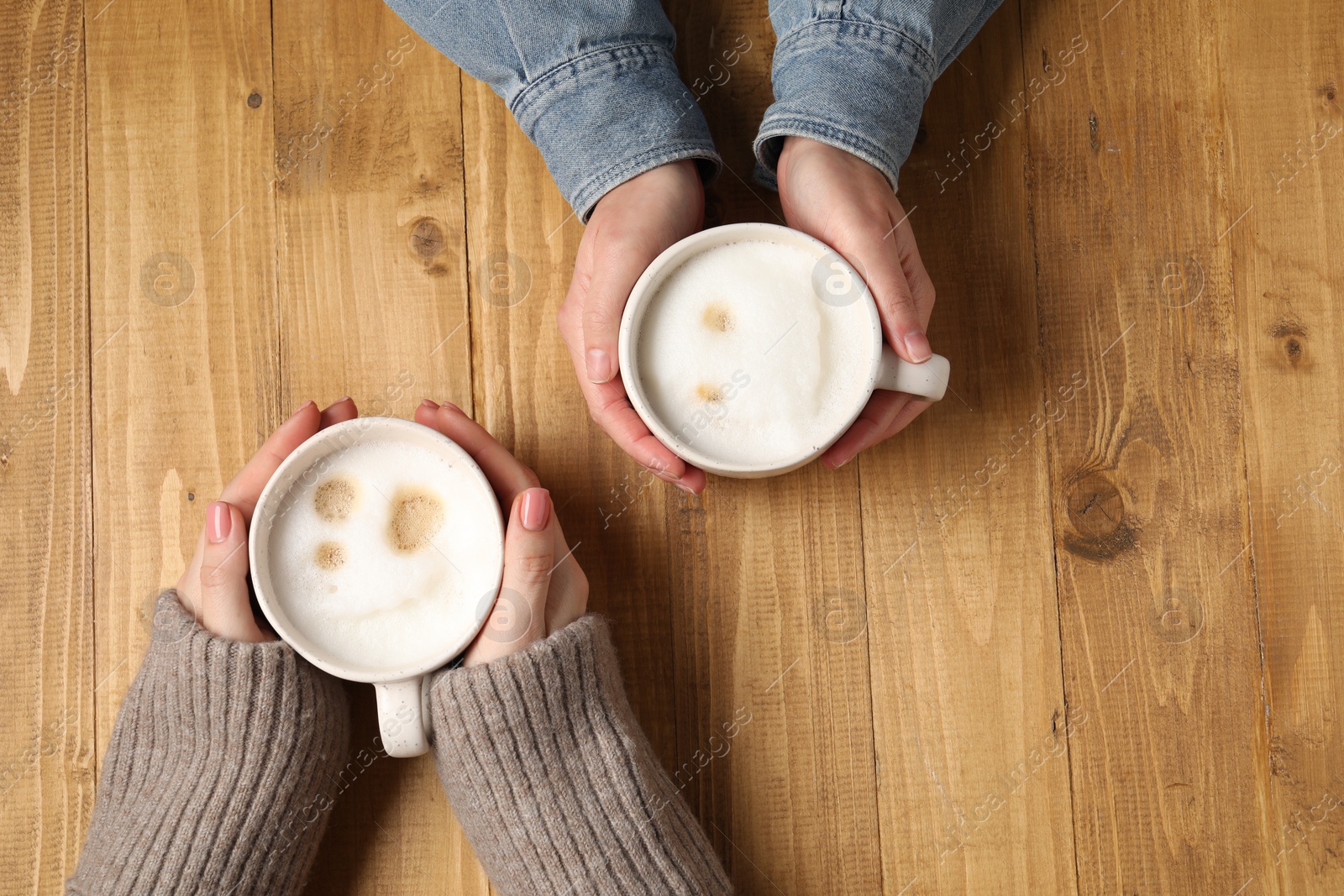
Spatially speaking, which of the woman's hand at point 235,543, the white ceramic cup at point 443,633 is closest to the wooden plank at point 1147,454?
the white ceramic cup at point 443,633

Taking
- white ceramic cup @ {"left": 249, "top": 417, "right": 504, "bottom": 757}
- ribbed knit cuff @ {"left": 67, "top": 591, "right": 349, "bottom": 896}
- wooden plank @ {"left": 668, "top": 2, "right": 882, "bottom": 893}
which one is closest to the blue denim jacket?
wooden plank @ {"left": 668, "top": 2, "right": 882, "bottom": 893}

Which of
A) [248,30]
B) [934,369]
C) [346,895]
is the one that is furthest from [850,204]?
[346,895]

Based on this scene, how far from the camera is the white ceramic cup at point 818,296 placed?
0.60 meters

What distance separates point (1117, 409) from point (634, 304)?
47cm

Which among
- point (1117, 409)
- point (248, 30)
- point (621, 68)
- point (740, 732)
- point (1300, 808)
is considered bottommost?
point (1300, 808)

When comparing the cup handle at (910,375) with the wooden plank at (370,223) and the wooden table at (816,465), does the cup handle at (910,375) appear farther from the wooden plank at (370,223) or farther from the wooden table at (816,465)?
the wooden plank at (370,223)

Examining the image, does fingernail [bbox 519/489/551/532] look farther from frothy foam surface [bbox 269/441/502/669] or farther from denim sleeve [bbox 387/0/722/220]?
denim sleeve [bbox 387/0/722/220]

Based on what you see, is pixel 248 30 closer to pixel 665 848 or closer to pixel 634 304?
pixel 634 304

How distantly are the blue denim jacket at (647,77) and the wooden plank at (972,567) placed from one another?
0.39 ft

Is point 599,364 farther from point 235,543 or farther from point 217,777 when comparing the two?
point 217,777

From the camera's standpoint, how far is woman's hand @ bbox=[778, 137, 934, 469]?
2.04 feet

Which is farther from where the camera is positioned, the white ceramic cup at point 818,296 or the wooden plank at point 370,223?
the wooden plank at point 370,223

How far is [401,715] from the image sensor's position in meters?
0.66

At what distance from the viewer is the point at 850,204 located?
66cm
